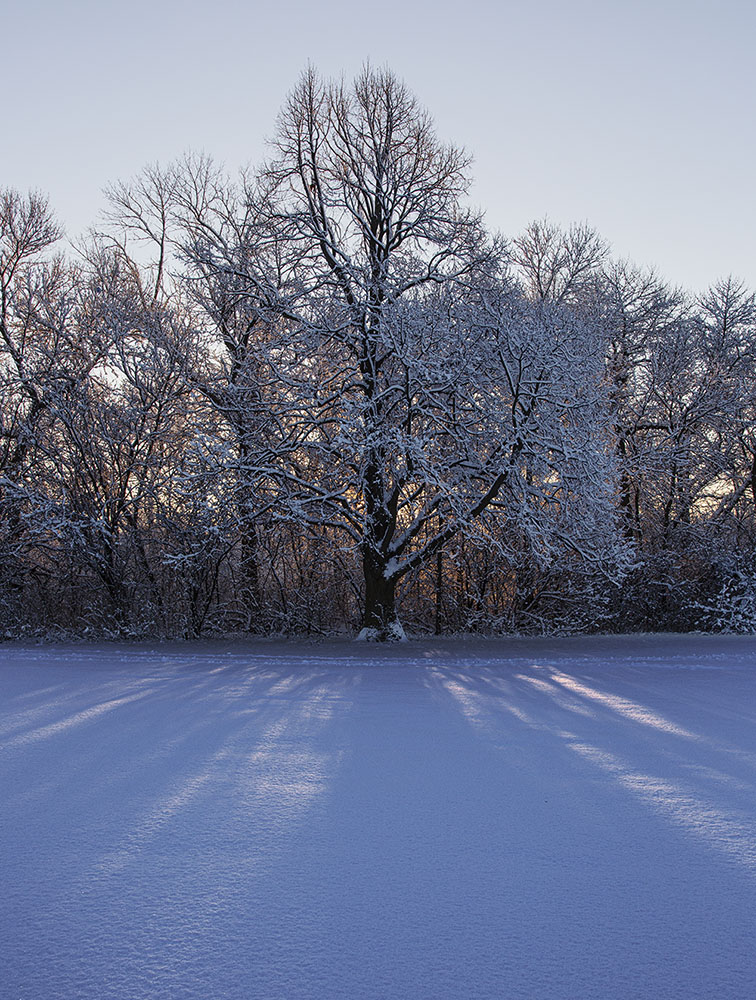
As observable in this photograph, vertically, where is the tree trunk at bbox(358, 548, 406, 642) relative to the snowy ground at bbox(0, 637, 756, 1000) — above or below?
above

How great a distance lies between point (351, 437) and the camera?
488 inches

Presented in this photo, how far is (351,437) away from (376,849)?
8884mm

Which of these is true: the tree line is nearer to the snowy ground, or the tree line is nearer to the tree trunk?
the tree trunk

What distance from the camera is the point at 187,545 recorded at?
49.4 ft

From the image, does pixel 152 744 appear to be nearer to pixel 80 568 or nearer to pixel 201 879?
pixel 201 879

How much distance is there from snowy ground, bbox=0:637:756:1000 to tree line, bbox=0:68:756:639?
5582 millimetres

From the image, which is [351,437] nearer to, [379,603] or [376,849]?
[379,603]

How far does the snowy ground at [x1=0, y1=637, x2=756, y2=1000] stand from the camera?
2.79m

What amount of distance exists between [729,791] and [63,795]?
13.8 ft

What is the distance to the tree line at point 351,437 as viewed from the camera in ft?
42.7

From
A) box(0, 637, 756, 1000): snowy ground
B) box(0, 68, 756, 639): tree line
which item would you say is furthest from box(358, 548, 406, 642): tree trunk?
box(0, 637, 756, 1000): snowy ground

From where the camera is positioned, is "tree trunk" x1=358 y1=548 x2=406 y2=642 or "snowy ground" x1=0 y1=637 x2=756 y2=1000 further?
"tree trunk" x1=358 y1=548 x2=406 y2=642

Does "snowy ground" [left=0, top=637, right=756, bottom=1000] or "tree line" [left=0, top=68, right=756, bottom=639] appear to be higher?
"tree line" [left=0, top=68, right=756, bottom=639]

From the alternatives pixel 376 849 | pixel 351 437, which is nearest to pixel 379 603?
pixel 351 437
